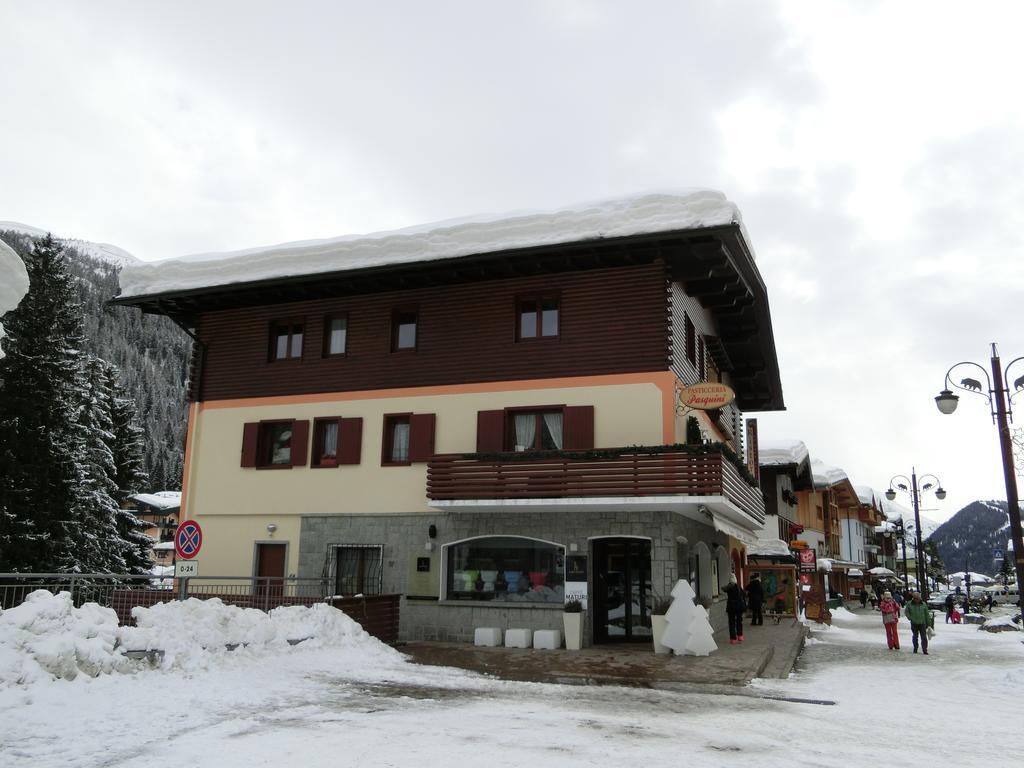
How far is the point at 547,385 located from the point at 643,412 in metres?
2.53

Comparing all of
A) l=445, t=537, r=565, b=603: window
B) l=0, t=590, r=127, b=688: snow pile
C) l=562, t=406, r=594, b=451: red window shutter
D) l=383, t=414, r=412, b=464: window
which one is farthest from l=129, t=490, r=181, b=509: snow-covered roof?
l=0, t=590, r=127, b=688: snow pile

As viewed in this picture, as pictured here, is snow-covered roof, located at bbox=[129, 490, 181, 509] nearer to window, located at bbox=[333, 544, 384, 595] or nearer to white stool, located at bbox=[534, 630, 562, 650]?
window, located at bbox=[333, 544, 384, 595]

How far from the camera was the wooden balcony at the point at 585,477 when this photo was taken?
59.2ft

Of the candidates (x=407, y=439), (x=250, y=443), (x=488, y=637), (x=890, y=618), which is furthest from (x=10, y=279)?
(x=890, y=618)

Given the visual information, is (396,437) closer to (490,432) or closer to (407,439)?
(407,439)

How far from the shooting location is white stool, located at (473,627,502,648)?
19609 millimetres

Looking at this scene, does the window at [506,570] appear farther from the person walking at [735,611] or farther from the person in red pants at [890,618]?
the person in red pants at [890,618]

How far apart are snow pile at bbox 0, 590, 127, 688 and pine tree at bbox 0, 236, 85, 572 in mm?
25301

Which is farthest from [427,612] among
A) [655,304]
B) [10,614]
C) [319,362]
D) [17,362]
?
[17,362]

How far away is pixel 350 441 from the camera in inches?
895

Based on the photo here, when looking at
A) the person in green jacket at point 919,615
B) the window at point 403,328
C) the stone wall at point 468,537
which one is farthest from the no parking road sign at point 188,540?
the person in green jacket at point 919,615

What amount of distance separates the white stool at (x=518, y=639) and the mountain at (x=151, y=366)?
103 metres

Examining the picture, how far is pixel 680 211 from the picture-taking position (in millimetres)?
19266

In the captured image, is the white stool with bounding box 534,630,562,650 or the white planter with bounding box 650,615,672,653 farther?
the white stool with bounding box 534,630,562,650
